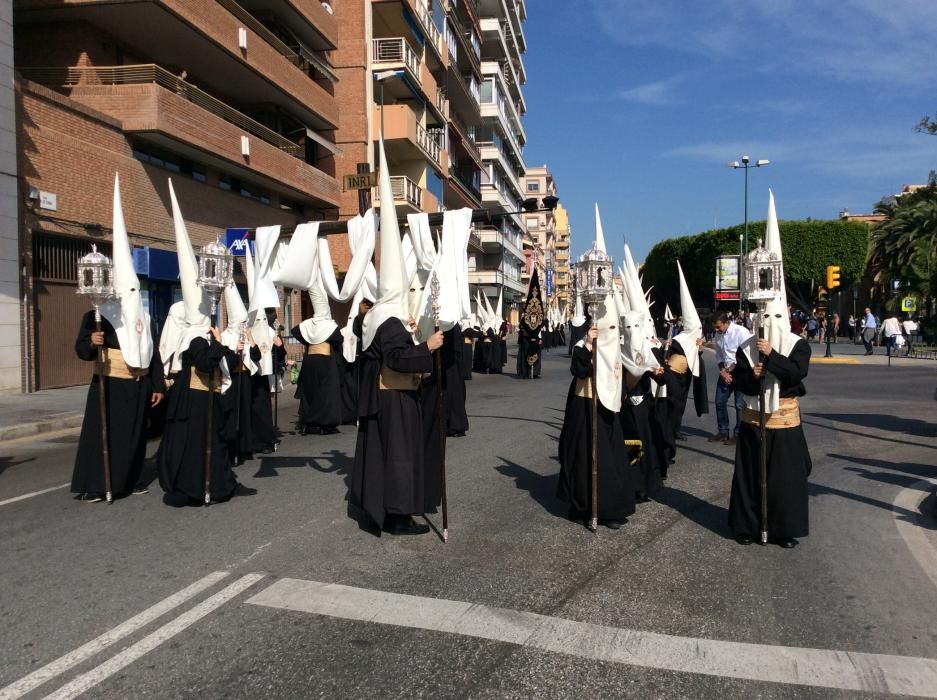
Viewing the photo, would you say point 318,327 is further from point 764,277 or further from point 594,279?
point 764,277

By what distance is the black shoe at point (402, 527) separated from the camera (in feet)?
19.0

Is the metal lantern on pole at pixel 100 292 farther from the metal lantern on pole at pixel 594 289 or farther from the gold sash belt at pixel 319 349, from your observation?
the gold sash belt at pixel 319 349

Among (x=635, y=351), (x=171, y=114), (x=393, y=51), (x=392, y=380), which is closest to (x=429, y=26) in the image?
(x=393, y=51)

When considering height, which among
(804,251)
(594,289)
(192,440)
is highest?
(804,251)

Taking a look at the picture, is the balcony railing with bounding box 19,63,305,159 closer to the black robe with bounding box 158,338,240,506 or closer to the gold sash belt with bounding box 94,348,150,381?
the gold sash belt with bounding box 94,348,150,381

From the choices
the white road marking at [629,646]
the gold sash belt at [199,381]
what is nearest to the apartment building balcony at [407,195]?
the gold sash belt at [199,381]

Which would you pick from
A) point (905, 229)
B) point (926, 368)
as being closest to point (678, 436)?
point (926, 368)

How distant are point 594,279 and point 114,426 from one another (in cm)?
457

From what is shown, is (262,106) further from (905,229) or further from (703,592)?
(905,229)

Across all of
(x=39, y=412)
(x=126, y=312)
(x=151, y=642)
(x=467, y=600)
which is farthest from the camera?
(x=39, y=412)

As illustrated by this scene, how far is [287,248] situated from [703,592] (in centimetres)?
749

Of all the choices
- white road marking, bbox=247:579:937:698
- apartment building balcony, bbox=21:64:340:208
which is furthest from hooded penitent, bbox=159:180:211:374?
apartment building balcony, bbox=21:64:340:208

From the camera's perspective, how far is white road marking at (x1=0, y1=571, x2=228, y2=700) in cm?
340

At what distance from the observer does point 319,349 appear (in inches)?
456
